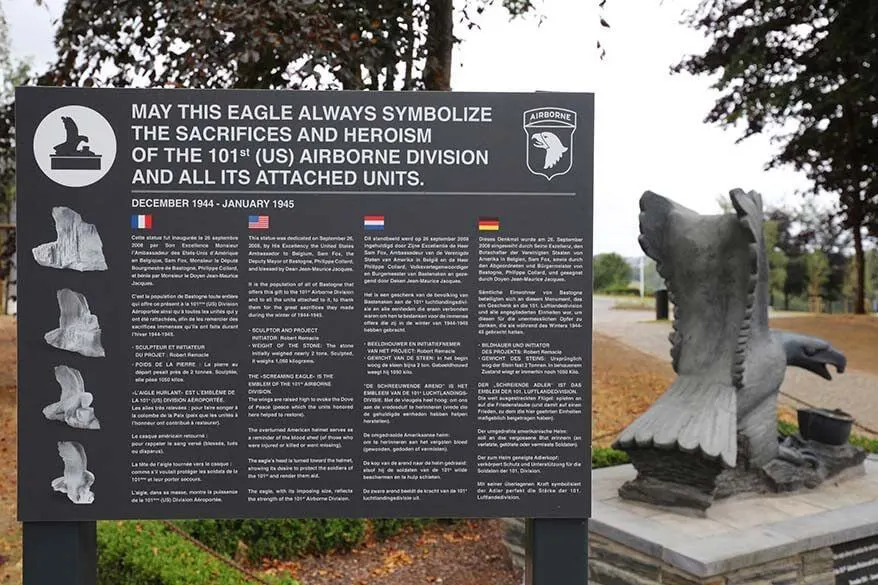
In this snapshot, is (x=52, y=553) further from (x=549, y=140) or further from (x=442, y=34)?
(x=442, y=34)

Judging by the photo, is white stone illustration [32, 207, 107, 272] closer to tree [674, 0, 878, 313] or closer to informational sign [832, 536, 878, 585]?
informational sign [832, 536, 878, 585]

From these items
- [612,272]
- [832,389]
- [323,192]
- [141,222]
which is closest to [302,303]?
[323,192]

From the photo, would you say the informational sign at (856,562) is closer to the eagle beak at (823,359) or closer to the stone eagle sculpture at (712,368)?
the stone eagle sculpture at (712,368)

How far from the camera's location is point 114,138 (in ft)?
9.83

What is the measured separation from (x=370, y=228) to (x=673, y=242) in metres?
3.09

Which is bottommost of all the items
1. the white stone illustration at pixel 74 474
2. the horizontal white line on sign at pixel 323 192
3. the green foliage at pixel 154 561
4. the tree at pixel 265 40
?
the green foliage at pixel 154 561

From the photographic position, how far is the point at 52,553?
305 centimetres

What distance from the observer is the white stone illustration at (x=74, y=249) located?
2975 mm

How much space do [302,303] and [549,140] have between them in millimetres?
1149

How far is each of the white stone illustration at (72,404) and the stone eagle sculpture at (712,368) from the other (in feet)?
11.2

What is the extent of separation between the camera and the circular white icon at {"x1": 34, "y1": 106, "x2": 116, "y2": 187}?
2980mm

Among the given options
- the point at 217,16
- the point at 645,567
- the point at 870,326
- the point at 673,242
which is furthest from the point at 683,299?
the point at 870,326

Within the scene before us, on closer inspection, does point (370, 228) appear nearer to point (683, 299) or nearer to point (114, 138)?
point (114, 138)

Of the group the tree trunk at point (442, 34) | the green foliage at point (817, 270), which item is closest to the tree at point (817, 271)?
the green foliage at point (817, 270)
